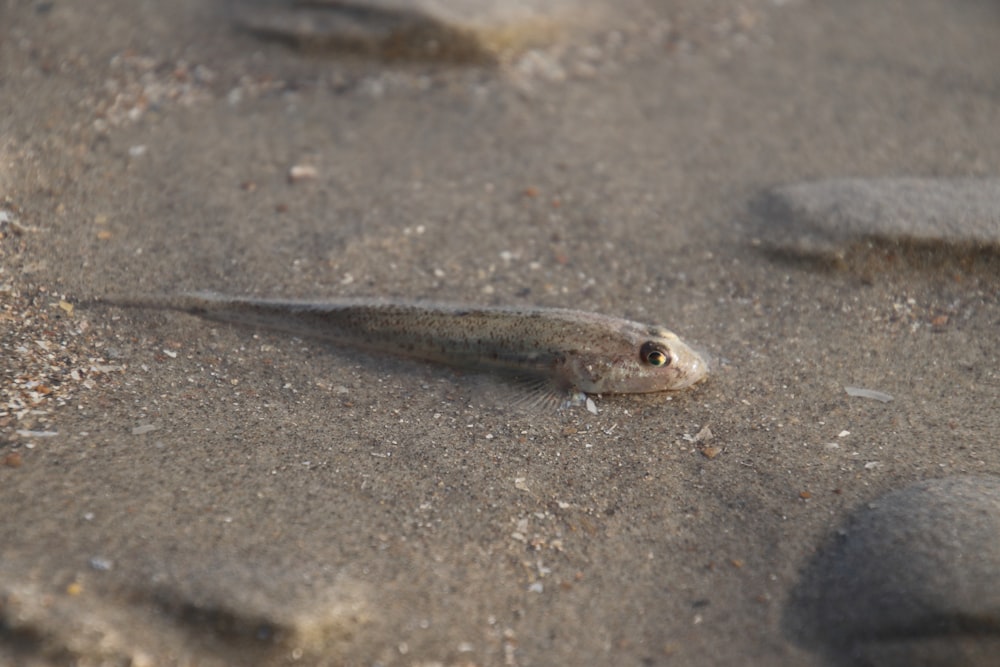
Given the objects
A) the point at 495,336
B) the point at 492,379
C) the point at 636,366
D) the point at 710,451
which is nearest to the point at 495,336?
the point at 495,336

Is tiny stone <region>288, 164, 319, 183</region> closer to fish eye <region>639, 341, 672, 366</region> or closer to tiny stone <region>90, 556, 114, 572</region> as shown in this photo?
fish eye <region>639, 341, 672, 366</region>

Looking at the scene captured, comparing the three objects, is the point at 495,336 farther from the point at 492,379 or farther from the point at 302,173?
the point at 302,173

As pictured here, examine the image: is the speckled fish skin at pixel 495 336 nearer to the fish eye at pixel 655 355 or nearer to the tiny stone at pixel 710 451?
the fish eye at pixel 655 355

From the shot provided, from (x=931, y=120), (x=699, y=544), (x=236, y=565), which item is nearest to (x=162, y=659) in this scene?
(x=236, y=565)

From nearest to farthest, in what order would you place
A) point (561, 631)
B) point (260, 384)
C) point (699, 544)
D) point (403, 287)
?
point (561, 631)
point (699, 544)
point (260, 384)
point (403, 287)

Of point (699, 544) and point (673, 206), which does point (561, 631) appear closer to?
point (699, 544)

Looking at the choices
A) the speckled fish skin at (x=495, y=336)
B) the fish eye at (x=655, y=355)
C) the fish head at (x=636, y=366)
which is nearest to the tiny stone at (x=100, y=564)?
the speckled fish skin at (x=495, y=336)

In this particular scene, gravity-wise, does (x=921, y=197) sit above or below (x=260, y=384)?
above

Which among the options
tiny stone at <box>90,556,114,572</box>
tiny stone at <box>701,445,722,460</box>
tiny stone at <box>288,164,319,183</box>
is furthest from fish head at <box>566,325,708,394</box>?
tiny stone at <box>288,164,319,183</box>
